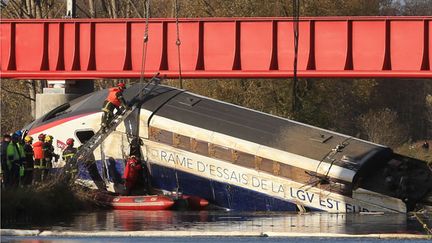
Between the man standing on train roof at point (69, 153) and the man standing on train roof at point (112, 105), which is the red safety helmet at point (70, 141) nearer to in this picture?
the man standing on train roof at point (69, 153)

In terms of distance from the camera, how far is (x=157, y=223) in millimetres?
24531

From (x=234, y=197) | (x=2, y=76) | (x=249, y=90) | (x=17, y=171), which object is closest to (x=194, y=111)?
(x=234, y=197)

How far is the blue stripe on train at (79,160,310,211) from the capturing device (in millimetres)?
29219

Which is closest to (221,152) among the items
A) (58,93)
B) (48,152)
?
(48,152)

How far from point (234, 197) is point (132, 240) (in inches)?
382

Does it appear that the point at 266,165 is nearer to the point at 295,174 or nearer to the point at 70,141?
the point at 295,174

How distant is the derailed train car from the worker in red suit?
379 millimetres

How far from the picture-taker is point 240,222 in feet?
83.0

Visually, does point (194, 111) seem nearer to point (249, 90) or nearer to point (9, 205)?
point (9, 205)

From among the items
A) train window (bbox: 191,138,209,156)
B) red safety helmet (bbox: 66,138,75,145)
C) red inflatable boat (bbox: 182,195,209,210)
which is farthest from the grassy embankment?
train window (bbox: 191,138,209,156)

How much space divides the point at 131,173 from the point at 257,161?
122 inches

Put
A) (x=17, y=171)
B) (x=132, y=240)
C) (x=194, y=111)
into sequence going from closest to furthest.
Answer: (x=132, y=240) < (x=17, y=171) < (x=194, y=111)

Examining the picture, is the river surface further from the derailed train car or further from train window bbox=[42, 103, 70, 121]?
train window bbox=[42, 103, 70, 121]

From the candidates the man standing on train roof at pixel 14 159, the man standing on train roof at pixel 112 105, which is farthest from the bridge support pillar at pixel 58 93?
the man standing on train roof at pixel 14 159
